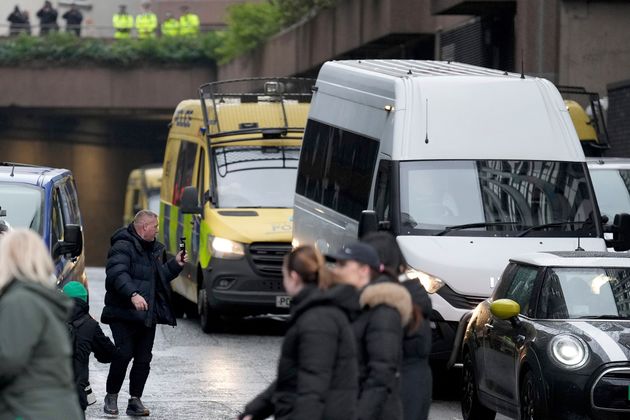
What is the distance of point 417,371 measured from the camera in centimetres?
900

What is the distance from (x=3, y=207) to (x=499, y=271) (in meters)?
4.38

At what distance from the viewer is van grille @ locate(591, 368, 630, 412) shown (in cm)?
1055

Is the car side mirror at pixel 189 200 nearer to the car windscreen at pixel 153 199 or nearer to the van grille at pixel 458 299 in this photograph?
the van grille at pixel 458 299

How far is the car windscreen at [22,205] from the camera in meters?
14.4

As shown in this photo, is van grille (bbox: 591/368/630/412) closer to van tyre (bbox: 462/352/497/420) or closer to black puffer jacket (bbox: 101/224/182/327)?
van tyre (bbox: 462/352/497/420)

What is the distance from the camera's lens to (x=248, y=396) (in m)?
13.9

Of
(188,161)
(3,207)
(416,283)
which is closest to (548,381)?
(416,283)

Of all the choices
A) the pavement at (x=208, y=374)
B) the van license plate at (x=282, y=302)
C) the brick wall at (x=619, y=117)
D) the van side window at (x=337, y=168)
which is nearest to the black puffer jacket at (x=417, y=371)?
the pavement at (x=208, y=374)

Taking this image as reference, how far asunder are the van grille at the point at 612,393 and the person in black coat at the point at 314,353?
3.91 meters

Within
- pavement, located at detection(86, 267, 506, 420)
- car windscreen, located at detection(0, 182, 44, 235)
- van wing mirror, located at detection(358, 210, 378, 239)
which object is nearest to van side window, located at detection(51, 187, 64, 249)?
car windscreen, located at detection(0, 182, 44, 235)

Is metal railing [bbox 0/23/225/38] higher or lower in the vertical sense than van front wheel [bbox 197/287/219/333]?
higher

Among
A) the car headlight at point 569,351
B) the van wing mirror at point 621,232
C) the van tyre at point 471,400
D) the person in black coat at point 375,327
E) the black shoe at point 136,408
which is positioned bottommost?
the black shoe at point 136,408

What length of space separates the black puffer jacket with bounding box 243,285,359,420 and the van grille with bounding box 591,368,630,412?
3983 millimetres

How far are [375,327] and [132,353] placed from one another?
5.56m
